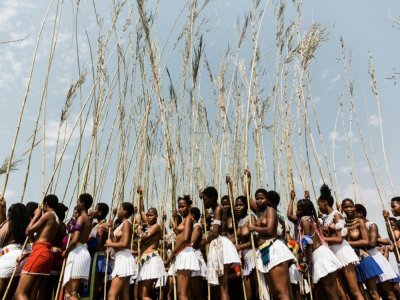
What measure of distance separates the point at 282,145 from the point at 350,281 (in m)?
2.06

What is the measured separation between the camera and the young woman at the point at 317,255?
372 cm

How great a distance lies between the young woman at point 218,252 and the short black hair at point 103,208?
49.9 inches

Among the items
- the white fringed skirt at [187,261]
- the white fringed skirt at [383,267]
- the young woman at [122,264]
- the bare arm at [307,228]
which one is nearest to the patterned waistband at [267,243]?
the bare arm at [307,228]

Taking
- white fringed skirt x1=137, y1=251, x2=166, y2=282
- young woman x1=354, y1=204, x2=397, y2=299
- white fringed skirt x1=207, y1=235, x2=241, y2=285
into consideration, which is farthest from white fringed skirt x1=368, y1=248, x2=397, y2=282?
white fringed skirt x1=137, y1=251, x2=166, y2=282

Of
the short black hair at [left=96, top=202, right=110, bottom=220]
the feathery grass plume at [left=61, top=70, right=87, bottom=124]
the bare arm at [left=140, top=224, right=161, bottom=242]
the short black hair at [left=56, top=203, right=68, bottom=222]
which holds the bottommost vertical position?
the bare arm at [left=140, top=224, right=161, bottom=242]

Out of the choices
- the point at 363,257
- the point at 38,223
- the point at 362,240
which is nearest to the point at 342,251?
the point at 362,240

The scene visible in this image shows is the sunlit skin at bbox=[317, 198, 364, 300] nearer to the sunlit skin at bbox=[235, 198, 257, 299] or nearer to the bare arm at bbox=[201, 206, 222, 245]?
the sunlit skin at bbox=[235, 198, 257, 299]

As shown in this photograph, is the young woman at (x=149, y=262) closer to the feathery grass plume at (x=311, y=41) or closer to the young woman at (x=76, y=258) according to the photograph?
the young woman at (x=76, y=258)

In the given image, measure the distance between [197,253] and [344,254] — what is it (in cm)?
165

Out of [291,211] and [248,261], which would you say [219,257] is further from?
[291,211]

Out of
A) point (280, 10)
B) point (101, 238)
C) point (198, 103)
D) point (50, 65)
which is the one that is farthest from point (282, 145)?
point (50, 65)

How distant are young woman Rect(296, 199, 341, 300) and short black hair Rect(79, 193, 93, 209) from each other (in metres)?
2.31

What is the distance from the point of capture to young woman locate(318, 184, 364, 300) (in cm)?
395

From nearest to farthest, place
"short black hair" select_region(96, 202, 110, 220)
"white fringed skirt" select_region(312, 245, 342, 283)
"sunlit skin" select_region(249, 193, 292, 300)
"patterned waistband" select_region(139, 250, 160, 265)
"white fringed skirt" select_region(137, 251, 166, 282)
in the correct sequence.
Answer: "sunlit skin" select_region(249, 193, 292, 300) < "white fringed skirt" select_region(312, 245, 342, 283) < "white fringed skirt" select_region(137, 251, 166, 282) < "patterned waistband" select_region(139, 250, 160, 265) < "short black hair" select_region(96, 202, 110, 220)
